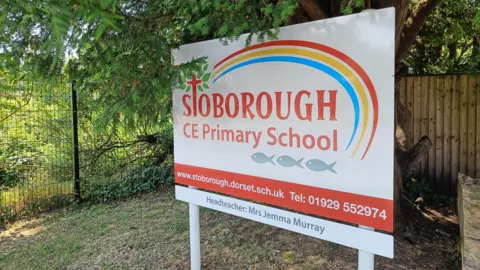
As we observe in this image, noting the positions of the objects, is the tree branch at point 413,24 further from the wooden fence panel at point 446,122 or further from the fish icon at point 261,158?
the fish icon at point 261,158

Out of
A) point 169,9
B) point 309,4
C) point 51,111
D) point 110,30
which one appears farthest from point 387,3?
point 51,111

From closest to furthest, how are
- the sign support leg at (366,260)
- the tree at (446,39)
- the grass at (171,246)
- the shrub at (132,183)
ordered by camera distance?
the sign support leg at (366,260), the grass at (171,246), the tree at (446,39), the shrub at (132,183)

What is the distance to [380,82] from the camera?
1.70 meters

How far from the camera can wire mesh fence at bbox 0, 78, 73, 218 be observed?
4.44 meters

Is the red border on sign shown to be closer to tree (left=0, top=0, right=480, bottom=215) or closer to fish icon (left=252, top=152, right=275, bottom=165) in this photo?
fish icon (left=252, top=152, right=275, bottom=165)

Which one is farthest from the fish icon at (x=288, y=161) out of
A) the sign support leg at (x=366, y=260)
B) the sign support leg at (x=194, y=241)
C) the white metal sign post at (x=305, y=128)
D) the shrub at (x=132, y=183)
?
the shrub at (x=132, y=183)

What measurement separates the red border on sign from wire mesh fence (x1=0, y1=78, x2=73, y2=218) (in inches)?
121

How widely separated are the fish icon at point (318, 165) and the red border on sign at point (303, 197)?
0.38ft

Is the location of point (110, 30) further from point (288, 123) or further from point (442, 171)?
point (442, 171)

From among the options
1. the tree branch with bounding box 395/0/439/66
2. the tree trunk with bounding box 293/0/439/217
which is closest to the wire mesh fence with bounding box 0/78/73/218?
the tree trunk with bounding box 293/0/439/217

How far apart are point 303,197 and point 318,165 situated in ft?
0.74

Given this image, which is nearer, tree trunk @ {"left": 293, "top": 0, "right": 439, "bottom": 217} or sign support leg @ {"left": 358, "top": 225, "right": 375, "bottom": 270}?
sign support leg @ {"left": 358, "top": 225, "right": 375, "bottom": 270}

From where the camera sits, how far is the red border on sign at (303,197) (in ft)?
5.77

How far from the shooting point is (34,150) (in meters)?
4.79
